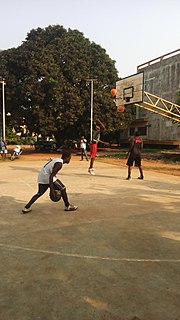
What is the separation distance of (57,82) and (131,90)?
1104 centimetres

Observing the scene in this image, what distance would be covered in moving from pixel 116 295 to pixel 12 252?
5.62ft

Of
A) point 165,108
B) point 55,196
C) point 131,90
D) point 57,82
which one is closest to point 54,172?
point 55,196

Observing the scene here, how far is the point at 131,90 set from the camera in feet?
58.0

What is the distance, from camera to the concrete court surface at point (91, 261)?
2.61 metres

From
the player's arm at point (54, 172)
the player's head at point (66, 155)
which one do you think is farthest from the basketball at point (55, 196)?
the player's head at point (66, 155)

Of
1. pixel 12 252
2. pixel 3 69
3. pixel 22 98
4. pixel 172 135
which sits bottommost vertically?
pixel 12 252

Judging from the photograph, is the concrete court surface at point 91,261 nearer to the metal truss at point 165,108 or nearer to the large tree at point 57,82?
the metal truss at point 165,108

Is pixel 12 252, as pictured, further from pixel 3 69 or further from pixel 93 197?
pixel 3 69

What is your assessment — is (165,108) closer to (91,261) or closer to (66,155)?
(66,155)

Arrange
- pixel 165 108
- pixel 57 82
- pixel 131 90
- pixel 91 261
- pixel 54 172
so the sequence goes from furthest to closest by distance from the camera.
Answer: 1. pixel 57 82
2. pixel 165 108
3. pixel 131 90
4. pixel 54 172
5. pixel 91 261

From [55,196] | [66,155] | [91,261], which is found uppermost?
[66,155]

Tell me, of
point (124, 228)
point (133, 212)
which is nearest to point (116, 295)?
point (124, 228)

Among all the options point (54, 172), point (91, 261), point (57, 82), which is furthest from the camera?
point (57, 82)

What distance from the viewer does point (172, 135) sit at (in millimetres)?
30828
